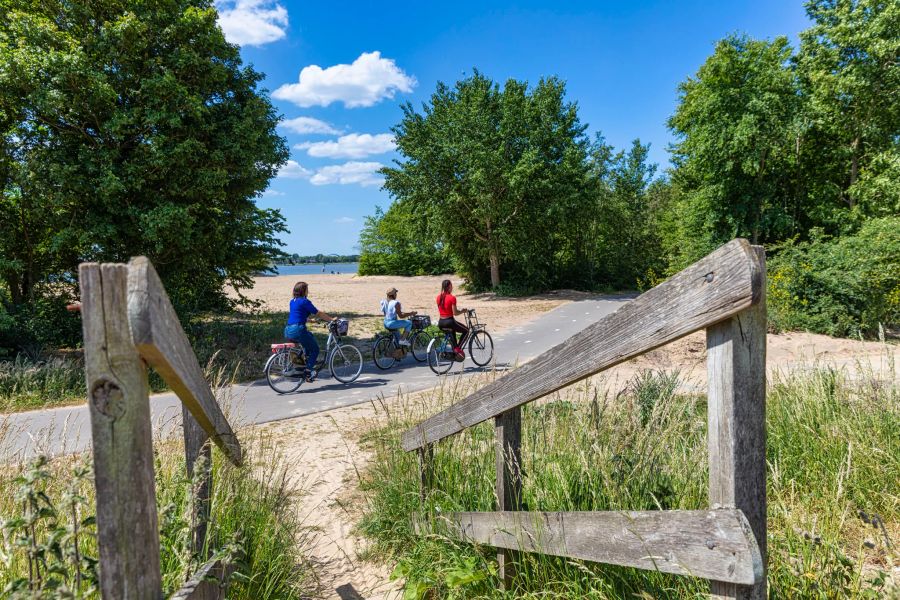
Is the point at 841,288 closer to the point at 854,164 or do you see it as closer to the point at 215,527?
the point at 854,164

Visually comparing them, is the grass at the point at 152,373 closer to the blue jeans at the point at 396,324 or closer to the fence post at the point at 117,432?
the blue jeans at the point at 396,324

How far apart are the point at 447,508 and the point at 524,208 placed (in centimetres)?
2543

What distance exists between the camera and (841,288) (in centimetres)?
1305

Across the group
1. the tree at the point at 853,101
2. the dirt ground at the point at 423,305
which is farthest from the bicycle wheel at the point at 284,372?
the tree at the point at 853,101

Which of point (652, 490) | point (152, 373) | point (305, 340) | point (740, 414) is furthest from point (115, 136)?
point (740, 414)

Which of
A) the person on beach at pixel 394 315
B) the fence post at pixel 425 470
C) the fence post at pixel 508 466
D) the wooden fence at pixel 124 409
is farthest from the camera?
the person on beach at pixel 394 315

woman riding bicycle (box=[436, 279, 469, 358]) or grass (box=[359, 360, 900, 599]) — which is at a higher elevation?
woman riding bicycle (box=[436, 279, 469, 358])

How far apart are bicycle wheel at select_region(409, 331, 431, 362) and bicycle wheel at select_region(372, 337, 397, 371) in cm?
57

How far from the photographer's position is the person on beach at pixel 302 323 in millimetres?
8656

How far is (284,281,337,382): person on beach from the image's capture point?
8.66m

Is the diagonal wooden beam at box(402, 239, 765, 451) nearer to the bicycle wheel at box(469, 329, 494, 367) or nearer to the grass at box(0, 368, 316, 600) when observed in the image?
the grass at box(0, 368, 316, 600)

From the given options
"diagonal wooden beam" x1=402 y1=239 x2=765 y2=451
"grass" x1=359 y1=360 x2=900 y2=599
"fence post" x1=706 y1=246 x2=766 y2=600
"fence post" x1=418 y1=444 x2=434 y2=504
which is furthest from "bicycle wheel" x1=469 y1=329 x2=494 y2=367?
"fence post" x1=706 y1=246 x2=766 y2=600

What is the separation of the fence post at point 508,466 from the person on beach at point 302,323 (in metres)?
6.61

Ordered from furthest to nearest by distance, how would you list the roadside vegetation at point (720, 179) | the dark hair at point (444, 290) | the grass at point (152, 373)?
the roadside vegetation at point (720, 179) → the dark hair at point (444, 290) → the grass at point (152, 373)
